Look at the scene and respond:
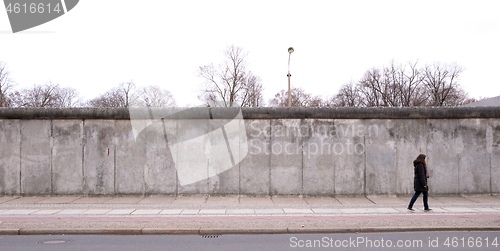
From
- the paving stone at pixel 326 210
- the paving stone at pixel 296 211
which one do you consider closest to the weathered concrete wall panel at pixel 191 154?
the paving stone at pixel 296 211

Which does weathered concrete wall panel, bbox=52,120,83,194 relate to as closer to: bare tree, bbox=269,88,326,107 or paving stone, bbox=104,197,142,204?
paving stone, bbox=104,197,142,204

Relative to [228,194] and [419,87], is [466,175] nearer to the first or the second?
[228,194]

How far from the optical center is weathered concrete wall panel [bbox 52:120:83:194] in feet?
34.0

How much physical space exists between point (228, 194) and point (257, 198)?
1058 millimetres

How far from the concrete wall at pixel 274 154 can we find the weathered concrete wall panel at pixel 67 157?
4 centimetres

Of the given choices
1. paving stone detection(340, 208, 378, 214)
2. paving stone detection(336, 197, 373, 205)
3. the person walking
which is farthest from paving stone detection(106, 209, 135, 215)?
the person walking

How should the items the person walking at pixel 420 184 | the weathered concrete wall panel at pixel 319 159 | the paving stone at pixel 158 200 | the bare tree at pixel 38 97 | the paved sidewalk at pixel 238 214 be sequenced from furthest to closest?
the bare tree at pixel 38 97 → the weathered concrete wall panel at pixel 319 159 → the paving stone at pixel 158 200 → the person walking at pixel 420 184 → the paved sidewalk at pixel 238 214

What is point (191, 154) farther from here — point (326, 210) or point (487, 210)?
point (487, 210)

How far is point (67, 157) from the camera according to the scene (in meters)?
10.4

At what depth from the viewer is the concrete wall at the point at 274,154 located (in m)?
10.4

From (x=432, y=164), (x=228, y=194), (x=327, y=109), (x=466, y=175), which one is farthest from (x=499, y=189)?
(x=228, y=194)

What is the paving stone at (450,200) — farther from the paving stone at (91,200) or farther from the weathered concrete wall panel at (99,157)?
the weathered concrete wall panel at (99,157)

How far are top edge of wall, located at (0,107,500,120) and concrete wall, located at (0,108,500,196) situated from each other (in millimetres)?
36

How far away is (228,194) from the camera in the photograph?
34.2ft
